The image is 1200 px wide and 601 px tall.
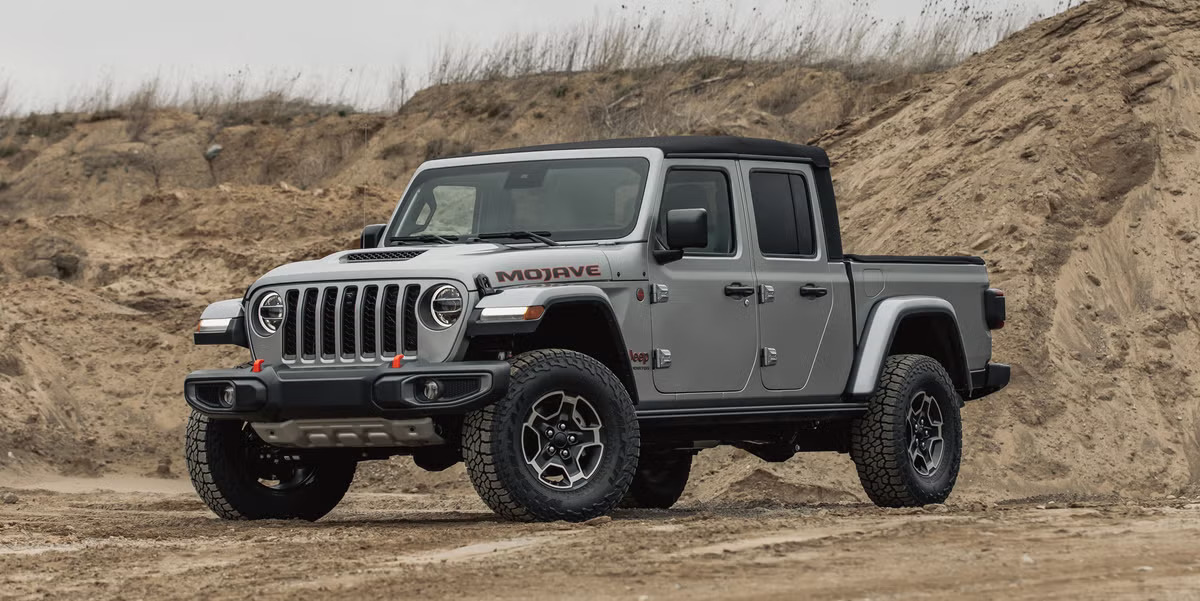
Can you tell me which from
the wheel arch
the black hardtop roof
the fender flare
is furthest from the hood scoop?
the fender flare

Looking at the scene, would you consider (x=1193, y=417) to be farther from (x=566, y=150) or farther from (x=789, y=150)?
(x=566, y=150)

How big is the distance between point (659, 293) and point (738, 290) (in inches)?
27.2

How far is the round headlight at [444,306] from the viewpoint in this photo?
8805 mm

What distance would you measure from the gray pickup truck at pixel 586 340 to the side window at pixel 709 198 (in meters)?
0.01

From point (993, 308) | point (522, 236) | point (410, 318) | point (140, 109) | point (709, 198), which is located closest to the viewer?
point (410, 318)

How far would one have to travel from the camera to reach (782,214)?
1061 centimetres

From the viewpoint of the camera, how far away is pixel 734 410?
9.99m

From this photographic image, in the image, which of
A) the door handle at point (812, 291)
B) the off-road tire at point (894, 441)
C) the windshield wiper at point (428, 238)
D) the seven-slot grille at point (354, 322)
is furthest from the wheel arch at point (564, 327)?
the off-road tire at point (894, 441)

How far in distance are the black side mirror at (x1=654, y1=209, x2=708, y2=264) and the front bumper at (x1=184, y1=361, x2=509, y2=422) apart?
4.19 ft

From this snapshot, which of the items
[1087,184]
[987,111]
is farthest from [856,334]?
[987,111]

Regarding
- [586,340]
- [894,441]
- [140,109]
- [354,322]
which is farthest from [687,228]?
[140,109]

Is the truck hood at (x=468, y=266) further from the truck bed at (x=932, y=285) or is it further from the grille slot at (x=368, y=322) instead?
the truck bed at (x=932, y=285)

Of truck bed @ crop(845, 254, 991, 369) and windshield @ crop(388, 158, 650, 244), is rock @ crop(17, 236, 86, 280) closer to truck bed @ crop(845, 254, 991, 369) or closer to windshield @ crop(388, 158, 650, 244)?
windshield @ crop(388, 158, 650, 244)

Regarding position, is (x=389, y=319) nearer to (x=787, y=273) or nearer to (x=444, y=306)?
(x=444, y=306)
